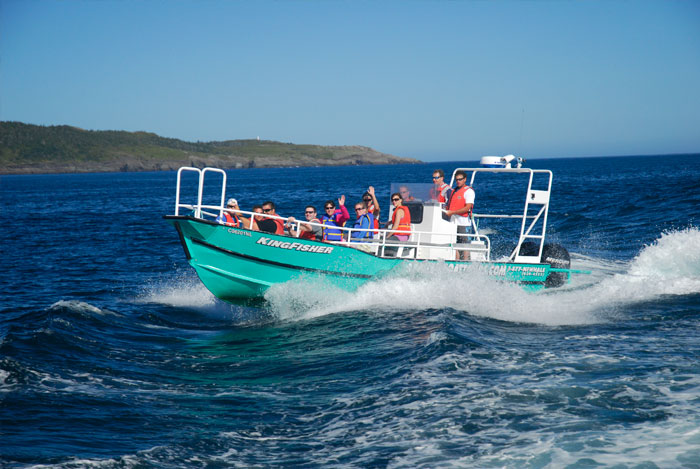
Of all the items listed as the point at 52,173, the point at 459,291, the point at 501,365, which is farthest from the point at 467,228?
the point at 52,173

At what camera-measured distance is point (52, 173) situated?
161625mm

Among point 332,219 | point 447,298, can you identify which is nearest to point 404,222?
point 332,219

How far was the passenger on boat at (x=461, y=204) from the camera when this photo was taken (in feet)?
40.3

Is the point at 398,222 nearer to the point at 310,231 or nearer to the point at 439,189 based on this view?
the point at 439,189

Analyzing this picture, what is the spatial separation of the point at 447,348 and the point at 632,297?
5822 mm

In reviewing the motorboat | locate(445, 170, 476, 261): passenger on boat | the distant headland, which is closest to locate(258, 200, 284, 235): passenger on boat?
the motorboat

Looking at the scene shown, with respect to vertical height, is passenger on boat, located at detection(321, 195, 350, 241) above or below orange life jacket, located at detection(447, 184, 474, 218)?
below

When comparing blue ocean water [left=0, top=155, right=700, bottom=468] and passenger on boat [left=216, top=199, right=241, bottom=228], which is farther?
passenger on boat [left=216, top=199, right=241, bottom=228]

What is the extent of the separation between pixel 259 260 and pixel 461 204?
4370mm

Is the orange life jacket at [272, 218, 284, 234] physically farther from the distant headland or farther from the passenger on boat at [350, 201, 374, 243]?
the distant headland

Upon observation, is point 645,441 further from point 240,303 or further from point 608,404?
point 240,303

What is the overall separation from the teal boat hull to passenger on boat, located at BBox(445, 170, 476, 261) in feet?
3.48

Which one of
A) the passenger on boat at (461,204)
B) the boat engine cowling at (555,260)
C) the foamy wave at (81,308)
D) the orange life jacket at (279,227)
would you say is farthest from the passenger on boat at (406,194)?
the foamy wave at (81,308)

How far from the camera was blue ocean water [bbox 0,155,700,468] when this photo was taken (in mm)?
5910
